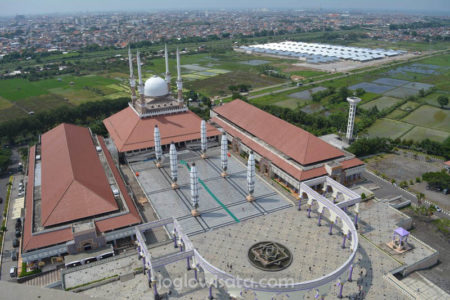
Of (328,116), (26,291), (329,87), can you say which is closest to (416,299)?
(26,291)

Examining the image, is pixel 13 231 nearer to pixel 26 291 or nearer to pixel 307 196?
pixel 307 196

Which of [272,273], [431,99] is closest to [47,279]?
[272,273]

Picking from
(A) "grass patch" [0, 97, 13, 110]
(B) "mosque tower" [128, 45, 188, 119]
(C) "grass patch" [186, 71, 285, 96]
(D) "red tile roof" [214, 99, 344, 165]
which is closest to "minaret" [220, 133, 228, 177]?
(D) "red tile roof" [214, 99, 344, 165]

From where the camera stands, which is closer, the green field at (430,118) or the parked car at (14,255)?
the parked car at (14,255)

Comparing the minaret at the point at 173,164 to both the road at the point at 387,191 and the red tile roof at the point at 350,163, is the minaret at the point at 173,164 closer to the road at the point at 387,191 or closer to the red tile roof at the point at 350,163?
the red tile roof at the point at 350,163

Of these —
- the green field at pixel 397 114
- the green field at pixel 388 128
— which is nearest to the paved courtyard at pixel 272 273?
the green field at pixel 388 128

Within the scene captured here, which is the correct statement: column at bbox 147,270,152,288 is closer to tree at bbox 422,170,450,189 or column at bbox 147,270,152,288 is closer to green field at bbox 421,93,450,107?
tree at bbox 422,170,450,189

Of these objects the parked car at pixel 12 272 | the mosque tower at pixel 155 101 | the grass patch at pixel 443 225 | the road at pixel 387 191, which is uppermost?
the mosque tower at pixel 155 101
